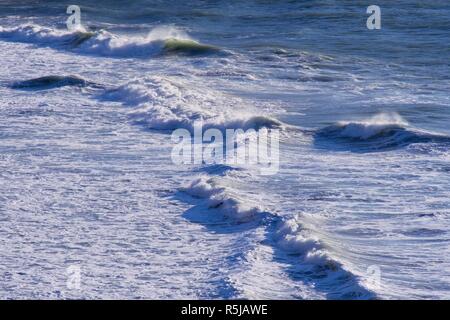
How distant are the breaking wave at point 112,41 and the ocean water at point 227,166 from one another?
6 centimetres

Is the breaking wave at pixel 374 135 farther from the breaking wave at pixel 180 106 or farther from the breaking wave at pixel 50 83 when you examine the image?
the breaking wave at pixel 50 83

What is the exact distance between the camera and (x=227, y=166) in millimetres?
15305

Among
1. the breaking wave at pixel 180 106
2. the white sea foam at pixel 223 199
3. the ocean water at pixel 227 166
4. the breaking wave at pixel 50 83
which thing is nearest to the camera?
the ocean water at pixel 227 166

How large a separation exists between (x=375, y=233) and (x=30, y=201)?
13.4 ft

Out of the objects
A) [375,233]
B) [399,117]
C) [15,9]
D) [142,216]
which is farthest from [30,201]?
[15,9]

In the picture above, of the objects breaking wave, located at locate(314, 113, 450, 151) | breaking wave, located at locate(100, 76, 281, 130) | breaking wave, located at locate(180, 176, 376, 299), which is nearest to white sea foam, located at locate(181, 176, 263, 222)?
breaking wave, located at locate(180, 176, 376, 299)

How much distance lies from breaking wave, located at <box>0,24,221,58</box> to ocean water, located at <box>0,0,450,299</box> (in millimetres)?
60

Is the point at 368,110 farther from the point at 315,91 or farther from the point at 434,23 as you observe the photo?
the point at 434,23

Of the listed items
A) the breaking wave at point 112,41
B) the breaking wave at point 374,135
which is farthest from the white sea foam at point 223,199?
the breaking wave at point 112,41

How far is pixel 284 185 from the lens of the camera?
→ 14344 mm

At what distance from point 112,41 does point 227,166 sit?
10.9 meters

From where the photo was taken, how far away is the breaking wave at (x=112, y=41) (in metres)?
25.0

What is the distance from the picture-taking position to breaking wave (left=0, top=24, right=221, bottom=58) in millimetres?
25047

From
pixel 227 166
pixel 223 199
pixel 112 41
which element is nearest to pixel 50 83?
pixel 112 41
